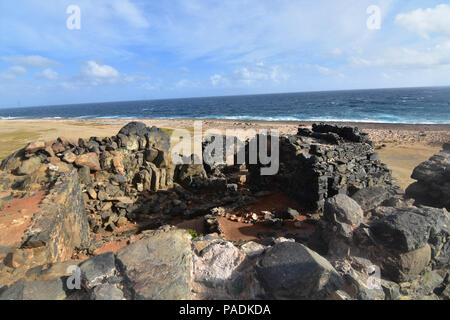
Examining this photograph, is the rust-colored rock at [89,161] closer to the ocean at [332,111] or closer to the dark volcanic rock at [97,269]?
the dark volcanic rock at [97,269]

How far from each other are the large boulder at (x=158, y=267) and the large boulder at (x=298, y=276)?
986 mm

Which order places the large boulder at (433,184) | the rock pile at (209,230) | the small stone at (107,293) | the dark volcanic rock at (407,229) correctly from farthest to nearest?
the large boulder at (433,184) < the dark volcanic rock at (407,229) < the rock pile at (209,230) < the small stone at (107,293)

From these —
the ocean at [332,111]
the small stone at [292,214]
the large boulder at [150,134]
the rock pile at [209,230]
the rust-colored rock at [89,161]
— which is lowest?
the small stone at [292,214]

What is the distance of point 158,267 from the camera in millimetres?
2887

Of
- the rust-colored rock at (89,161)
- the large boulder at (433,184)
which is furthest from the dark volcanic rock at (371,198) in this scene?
the rust-colored rock at (89,161)

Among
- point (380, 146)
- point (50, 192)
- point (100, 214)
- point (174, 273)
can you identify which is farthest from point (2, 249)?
point (380, 146)

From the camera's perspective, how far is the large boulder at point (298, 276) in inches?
104

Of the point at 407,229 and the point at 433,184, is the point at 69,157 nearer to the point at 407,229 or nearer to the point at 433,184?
the point at 407,229

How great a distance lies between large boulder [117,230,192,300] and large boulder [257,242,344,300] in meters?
0.99

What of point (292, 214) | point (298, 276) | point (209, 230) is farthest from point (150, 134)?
point (298, 276)

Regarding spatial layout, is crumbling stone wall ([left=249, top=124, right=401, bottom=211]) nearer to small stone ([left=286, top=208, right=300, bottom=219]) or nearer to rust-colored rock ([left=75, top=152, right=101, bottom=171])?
small stone ([left=286, top=208, right=300, bottom=219])

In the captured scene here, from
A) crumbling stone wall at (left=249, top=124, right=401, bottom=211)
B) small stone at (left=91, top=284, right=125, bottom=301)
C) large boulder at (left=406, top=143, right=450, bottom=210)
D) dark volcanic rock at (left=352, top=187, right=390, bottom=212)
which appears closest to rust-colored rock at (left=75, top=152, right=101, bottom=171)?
small stone at (left=91, top=284, right=125, bottom=301)

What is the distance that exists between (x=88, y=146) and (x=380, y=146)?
26766mm

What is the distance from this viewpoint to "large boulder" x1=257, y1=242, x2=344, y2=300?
2.65m
